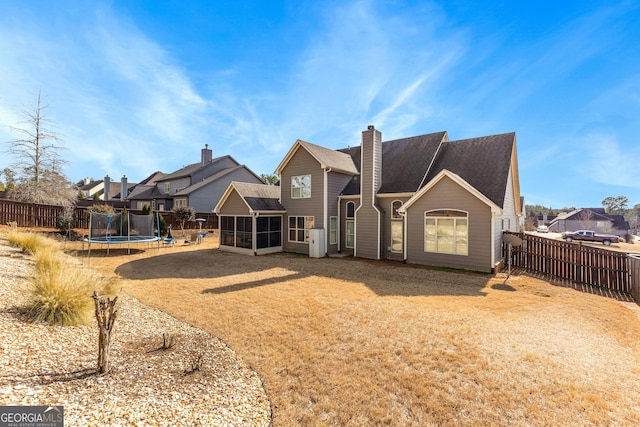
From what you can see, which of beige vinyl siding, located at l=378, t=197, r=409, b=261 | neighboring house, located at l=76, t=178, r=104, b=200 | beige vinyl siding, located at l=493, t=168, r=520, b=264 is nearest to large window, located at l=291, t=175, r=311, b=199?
beige vinyl siding, located at l=378, t=197, r=409, b=261

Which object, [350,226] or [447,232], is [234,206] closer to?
[350,226]

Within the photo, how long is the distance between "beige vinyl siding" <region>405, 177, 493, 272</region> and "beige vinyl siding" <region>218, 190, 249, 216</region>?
982 centimetres

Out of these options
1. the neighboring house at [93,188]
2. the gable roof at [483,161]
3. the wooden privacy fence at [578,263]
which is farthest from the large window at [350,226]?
the neighboring house at [93,188]

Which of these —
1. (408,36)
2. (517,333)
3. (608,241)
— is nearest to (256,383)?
(517,333)

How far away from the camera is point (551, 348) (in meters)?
5.10

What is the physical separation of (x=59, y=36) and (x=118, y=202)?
36.1 metres

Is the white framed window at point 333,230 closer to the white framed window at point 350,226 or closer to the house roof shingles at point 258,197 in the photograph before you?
the white framed window at point 350,226

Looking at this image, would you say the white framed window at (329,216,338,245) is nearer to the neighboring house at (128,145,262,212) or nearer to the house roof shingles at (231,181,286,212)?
the house roof shingles at (231,181,286,212)

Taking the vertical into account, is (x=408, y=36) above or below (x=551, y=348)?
above

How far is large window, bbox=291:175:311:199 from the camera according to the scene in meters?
17.4

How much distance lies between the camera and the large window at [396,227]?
49.7 ft

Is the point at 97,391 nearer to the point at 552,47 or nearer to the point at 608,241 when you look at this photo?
the point at 552,47

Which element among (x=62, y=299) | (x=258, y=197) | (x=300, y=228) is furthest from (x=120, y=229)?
(x=62, y=299)

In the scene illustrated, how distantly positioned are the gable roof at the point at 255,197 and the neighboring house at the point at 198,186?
14750mm
